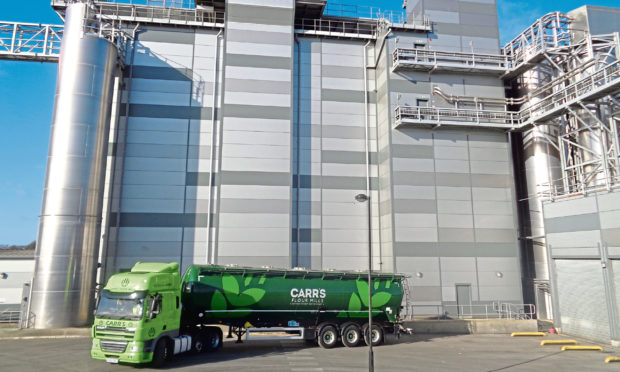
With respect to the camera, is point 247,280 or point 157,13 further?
point 157,13

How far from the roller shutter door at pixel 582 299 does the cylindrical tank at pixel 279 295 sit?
10.7 m

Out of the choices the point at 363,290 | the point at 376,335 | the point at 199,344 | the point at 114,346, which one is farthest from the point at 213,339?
the point at 376,335

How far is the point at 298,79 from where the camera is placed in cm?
2992

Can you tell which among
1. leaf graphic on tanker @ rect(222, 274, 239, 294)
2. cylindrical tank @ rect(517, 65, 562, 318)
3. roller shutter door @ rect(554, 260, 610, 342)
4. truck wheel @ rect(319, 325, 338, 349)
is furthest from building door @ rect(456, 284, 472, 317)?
leaf graphic on tanker @ rect(222, 274, 239, 294)

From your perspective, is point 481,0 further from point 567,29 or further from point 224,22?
point 224,22

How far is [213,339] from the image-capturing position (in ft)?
59.5

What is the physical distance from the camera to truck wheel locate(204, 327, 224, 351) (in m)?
17.9

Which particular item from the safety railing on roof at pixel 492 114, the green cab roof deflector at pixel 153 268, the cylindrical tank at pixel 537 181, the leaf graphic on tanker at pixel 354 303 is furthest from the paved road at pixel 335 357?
the safety railing on roof at pixel 492 114

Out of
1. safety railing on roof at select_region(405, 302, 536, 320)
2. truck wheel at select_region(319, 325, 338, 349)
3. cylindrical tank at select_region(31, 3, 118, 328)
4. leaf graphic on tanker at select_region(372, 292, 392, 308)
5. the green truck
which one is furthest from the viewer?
safety railing on roof at select_region(405, 302, 536, 320)

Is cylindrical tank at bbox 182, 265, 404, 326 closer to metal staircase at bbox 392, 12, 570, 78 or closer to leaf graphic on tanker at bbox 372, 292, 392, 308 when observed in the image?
leaf graphic on tanker at bbox 372, 292, 392, 308

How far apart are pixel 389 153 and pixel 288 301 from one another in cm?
1334

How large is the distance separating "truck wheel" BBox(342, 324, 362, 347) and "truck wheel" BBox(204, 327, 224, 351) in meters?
6.03

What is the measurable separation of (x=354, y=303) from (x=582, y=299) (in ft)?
44.3

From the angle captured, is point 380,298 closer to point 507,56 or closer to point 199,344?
point 199,344
